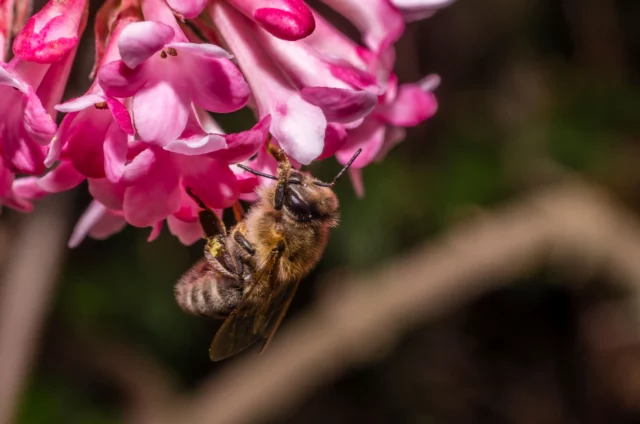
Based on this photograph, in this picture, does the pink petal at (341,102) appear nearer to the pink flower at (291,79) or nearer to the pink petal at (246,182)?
the pink flower at (291,79)

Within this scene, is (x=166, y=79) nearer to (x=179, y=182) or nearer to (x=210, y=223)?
(x=179, y=182)

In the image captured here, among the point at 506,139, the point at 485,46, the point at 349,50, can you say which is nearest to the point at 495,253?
the point at 506,139

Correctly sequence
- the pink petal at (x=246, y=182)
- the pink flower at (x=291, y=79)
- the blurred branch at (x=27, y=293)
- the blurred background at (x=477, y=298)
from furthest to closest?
the blurred background at (x=477, y=298) < the blurred branch at (x=27, y=293) < the pink petal at (x=246, y=182) < the pink flower at (x=291, y=79)

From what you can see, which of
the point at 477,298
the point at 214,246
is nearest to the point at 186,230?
the point at 214,246

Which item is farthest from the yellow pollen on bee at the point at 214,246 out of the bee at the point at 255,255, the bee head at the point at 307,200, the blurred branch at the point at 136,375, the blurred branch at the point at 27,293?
the blurred branch at the point at 136,375

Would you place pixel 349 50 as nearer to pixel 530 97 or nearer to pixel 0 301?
pixel 0 301

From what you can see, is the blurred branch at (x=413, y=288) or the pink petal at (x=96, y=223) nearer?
the pink petal at (x=96, y=223)

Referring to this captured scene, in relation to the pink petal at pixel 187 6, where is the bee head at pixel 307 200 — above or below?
below
